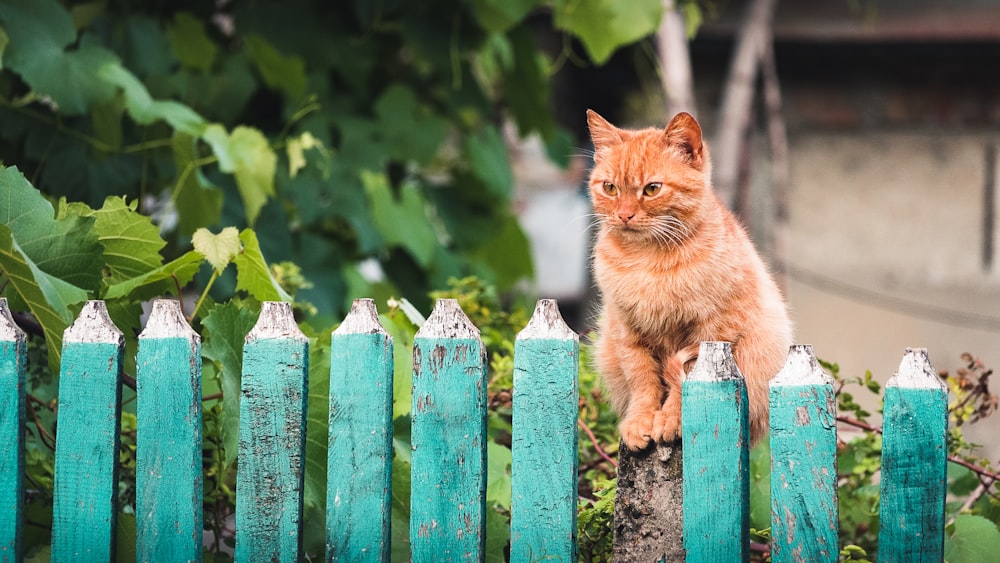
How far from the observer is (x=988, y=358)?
254 inches

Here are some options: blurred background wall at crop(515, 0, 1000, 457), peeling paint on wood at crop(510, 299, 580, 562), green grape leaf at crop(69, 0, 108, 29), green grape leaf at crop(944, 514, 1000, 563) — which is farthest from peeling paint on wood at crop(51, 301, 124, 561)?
blurred background wall at crop(515, 0, 1000, 457)

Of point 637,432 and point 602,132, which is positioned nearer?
point 637,432

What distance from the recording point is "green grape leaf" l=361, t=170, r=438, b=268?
13.8ft

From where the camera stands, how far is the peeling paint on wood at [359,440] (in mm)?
1862

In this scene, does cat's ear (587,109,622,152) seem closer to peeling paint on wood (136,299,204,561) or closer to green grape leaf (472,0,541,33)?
peeling paint on wood (136,299,204,561)

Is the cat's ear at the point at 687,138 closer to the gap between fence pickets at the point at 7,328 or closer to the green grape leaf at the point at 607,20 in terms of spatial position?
the gap between fence pickets at the point at 7,328

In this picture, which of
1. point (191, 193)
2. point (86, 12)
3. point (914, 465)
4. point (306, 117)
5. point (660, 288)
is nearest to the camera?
point (914, 465)

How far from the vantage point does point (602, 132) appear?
83.9 inches

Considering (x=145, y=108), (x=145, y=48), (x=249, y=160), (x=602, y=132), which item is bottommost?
(x=602, y=132)

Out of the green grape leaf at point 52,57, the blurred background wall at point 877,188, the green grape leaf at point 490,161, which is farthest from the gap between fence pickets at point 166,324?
the blurred background wall at point 877,188

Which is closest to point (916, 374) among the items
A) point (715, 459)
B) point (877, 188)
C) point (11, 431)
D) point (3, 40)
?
point (715, 459)

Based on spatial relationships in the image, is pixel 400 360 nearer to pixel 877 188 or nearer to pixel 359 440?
pixel 359 440

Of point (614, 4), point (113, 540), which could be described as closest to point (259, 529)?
point (113, 540)

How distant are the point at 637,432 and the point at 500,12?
7.88 ft
